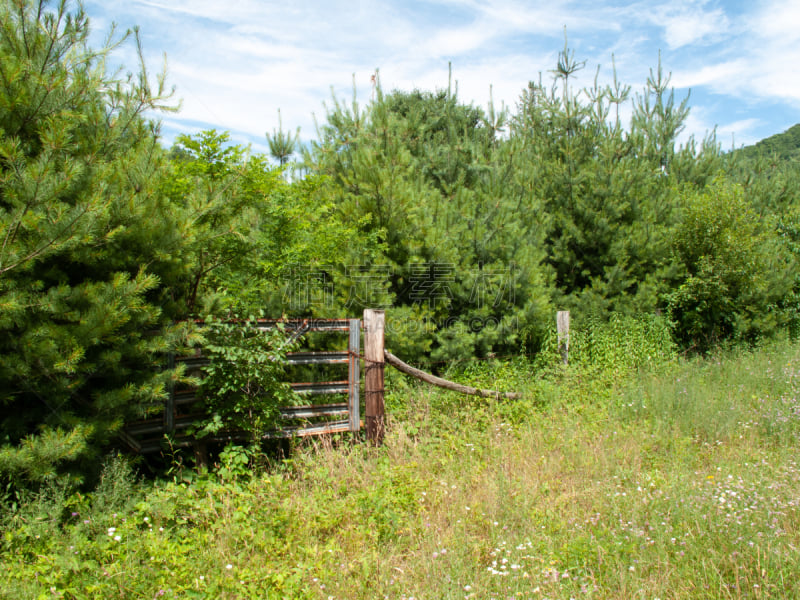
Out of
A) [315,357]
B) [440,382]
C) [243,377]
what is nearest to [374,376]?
[315,357]

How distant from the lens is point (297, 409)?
500 cm

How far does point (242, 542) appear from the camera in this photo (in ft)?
11.3

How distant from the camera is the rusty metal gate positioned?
4.34m

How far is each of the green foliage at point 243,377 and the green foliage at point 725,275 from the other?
893 cm

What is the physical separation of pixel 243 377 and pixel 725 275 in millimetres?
9780

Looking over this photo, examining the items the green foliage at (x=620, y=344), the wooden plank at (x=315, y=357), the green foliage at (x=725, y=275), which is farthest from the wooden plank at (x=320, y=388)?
the green foliage at (x=725, y=275)

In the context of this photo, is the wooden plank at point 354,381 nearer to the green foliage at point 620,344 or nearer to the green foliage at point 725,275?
the green foliage at point 620,344

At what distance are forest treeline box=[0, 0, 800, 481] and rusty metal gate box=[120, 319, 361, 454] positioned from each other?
12.7 inches

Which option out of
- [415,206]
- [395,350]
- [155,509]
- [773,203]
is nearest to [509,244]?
[415,206]

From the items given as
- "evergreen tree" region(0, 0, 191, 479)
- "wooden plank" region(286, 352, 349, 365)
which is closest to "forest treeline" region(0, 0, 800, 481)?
"evergreen tree" region(0, 0, 191, 479)

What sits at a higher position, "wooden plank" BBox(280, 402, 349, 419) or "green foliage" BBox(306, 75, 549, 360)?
"green foliage" BBox(306, 75, 549, 360)

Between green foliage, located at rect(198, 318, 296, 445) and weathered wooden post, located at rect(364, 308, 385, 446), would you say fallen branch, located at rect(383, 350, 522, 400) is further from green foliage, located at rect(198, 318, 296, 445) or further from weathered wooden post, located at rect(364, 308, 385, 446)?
green foliage, located at rect(198, 318, 296, 445)

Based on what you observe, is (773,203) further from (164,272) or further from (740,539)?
(164,272)

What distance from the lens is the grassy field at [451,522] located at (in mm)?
2850
